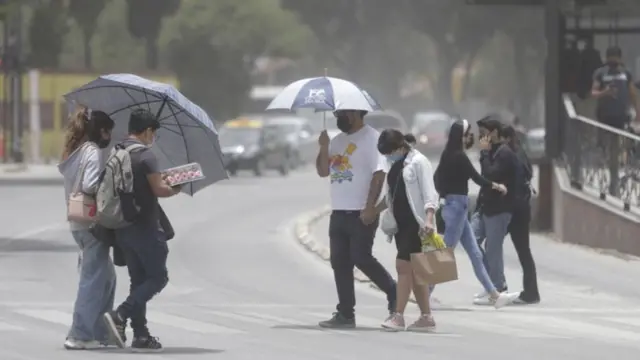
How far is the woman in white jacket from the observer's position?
13.8 meters

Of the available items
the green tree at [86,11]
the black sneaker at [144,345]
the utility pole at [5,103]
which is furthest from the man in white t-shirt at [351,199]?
the green tree at [86,11]

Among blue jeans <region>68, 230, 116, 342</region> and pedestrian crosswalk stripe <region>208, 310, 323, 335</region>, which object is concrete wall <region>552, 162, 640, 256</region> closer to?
pedestrian crosswalk stripe <region>208, 310, 323, 335</region>

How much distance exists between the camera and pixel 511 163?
16.4m

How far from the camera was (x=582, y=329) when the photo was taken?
579 inches

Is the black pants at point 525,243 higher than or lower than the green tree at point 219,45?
lower

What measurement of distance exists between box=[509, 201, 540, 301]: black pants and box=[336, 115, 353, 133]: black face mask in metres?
3.01

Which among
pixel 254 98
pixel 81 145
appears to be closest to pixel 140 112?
pixel 81 145

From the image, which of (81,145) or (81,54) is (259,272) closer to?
(81,145)

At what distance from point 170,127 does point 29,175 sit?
39.1 m

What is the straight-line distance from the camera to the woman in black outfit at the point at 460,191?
15.7m

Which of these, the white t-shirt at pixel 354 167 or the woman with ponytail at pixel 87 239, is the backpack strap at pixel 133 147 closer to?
the woman with ponytail at pixel 87 239

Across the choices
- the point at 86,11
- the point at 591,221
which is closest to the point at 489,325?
the point at 591,221

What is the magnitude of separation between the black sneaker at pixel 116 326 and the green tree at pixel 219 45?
61.8 m

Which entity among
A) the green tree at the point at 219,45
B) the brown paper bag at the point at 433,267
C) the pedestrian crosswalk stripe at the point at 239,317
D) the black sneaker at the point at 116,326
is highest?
the green tree at the point at 219,45
